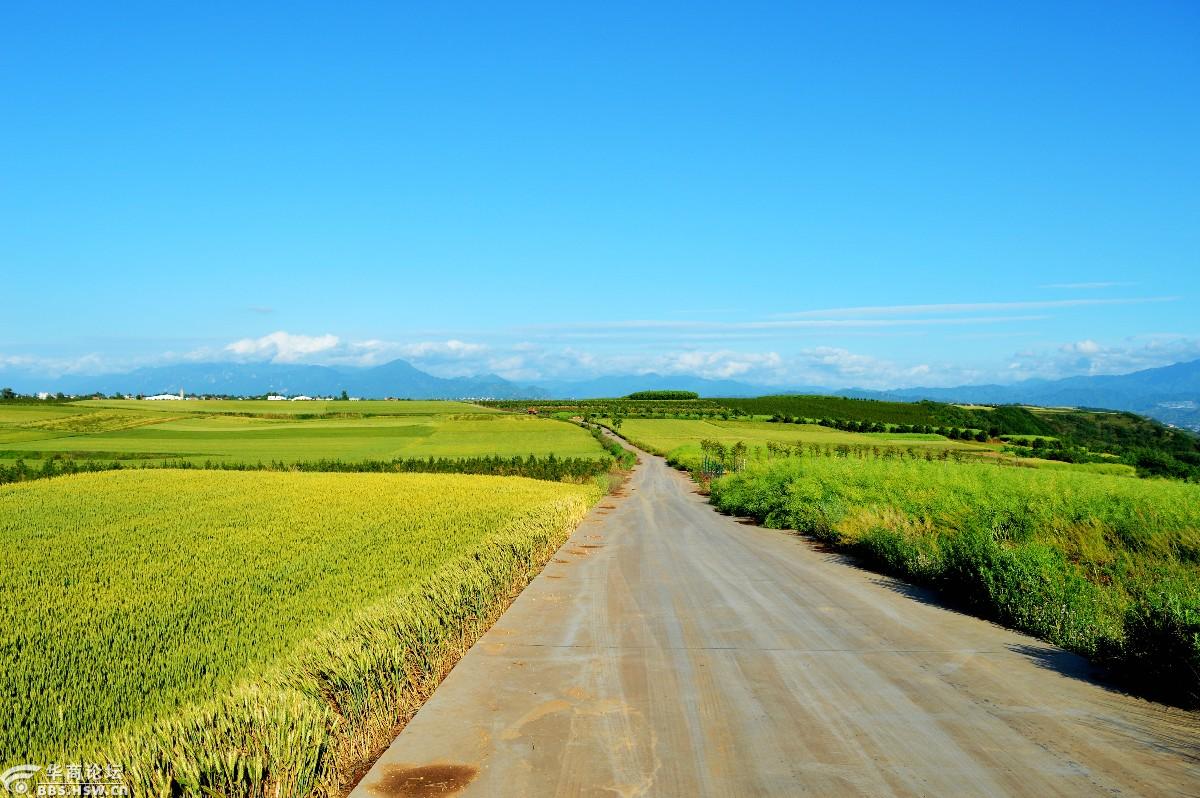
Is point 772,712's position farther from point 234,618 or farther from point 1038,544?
point 1038,544

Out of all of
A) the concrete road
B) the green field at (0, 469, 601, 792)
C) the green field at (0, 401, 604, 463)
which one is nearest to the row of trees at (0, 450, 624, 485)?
the green field at (0, 401, 604, 463)

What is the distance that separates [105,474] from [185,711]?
3639cm

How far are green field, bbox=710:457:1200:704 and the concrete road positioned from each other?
608mm

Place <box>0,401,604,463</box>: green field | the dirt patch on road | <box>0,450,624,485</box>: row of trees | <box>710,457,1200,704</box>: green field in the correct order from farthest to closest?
<box>0,401,604,463</box>: green field, <box>0,450,624,485</box>: row of trees, <box>710,457,1200,704</box>: green field, the dirt patch on road

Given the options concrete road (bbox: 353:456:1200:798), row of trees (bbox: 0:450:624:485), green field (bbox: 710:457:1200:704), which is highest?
green field (bbox: 710:457:1200:704)

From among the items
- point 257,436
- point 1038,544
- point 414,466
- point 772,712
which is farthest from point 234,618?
point 257,436

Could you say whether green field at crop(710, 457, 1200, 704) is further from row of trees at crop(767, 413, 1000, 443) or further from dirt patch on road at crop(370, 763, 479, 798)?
row of trees at crop(767, 413, 1000, 443)

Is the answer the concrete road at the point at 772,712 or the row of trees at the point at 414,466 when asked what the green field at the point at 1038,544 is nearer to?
the concrete road at the point at 772,712

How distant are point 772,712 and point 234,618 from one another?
22.7 ft

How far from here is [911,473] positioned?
2580 centimetres

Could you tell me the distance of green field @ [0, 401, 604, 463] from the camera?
55781mm

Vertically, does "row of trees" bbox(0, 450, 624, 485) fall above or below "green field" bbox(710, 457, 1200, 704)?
below

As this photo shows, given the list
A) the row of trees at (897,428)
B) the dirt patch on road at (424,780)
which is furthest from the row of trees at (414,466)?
the row of trees at (897,428)

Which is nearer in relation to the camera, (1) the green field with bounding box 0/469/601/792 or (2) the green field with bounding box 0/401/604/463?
(1) the green field with bounding box 0/469/601/792
